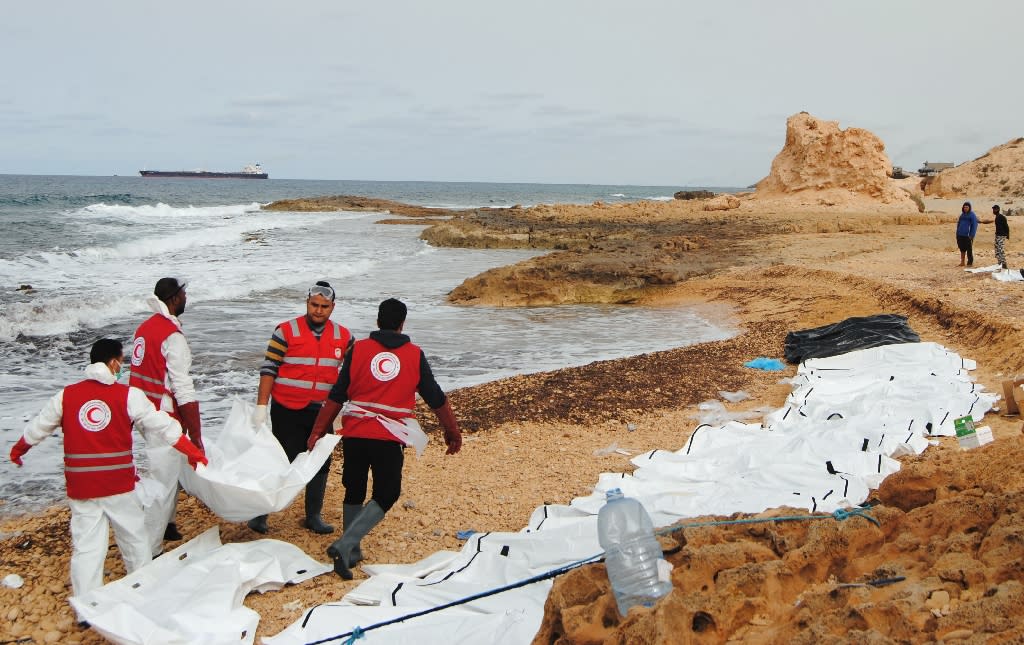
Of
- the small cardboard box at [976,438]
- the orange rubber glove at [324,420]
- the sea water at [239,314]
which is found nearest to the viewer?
the orange rubber glove at [324,420]

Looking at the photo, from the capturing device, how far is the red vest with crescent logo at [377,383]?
4.49 metres

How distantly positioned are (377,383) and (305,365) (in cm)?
71

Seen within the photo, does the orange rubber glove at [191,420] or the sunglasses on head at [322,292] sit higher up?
the sunglasses on head at [322,292]

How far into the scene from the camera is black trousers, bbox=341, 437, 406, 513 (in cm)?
457

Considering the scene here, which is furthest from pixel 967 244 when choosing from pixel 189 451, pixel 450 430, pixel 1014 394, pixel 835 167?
pixel 835 167

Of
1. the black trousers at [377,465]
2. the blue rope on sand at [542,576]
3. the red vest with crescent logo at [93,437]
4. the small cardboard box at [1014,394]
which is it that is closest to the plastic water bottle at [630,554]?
the blue rope on sand at [542,576]

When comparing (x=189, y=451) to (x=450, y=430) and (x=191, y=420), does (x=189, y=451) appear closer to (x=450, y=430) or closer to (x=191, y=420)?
(x=191, y=420)

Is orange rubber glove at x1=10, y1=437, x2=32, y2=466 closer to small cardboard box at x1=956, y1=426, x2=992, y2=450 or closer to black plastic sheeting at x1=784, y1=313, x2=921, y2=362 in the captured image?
small cardboard box at x1=956, y1=426, x2=992, y2=450

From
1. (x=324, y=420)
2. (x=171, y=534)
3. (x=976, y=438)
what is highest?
(x=324, y=420)

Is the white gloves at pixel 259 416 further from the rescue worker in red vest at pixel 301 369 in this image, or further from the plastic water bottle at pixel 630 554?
the plastic water bottle at pixel 630 554

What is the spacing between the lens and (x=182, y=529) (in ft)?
17.8

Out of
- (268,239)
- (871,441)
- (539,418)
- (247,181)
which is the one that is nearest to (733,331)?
(539,418)

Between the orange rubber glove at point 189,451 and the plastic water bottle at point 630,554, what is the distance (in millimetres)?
2319

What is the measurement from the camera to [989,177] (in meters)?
43.4
